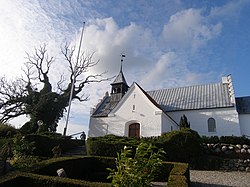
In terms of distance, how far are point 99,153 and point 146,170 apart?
8.13 meters

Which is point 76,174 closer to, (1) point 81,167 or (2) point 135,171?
(1) point 81,167

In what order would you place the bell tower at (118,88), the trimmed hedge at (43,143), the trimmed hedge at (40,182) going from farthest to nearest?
the bell tower at (118,88)
the trimmed hedge at (43,143)
the trimmed hedge at (40,182)

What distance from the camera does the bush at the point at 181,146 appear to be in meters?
10.9

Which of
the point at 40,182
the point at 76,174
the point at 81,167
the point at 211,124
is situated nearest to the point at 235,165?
the point at 81,167

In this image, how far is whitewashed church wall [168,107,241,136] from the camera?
757 inches

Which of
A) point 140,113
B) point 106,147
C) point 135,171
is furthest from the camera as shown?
point 140,113

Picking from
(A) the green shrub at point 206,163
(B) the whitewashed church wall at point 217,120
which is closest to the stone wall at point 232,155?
(A) the green shrub at point 206,163

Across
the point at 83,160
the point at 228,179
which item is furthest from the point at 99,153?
the point at 228,179

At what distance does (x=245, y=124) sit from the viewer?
1953 centimetres

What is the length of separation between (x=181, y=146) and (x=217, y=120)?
35.6ft

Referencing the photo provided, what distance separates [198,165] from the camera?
10930 mm

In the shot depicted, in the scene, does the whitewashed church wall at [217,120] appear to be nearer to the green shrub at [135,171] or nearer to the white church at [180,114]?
the white church at [180,114]

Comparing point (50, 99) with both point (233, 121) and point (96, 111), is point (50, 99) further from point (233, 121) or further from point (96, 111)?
point (233, 121)

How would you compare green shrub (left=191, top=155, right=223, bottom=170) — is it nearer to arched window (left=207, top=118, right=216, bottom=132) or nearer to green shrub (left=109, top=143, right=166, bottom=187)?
green shrub (left=109, top=143, right=166, bottom=187)
